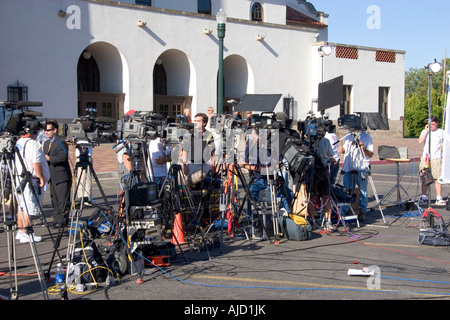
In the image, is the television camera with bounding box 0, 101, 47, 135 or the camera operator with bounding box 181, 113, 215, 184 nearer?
the television camera with bounding box 0, 101, 47, 135

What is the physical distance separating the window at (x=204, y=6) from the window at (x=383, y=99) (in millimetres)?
13043

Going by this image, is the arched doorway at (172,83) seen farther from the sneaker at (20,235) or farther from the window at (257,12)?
the sneaker at (20,235)

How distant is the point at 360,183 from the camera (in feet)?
33.7

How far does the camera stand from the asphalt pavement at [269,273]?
5.60 metres

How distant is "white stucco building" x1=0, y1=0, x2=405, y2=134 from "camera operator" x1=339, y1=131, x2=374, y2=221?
670 inches

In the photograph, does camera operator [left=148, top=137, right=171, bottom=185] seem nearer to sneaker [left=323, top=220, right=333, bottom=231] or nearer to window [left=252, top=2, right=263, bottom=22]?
A: sneaker [left=323, top=220, right=333, bottom=231]

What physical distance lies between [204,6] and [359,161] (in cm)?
2425

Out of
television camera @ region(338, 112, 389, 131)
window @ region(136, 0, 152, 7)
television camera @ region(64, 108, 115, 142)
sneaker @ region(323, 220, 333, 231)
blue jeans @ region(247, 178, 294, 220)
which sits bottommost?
sneaker @ region(323, 220, 333, 231)

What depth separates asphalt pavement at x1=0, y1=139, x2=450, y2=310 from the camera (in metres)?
5.60

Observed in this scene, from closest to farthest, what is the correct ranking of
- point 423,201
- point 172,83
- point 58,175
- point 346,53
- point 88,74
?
1. point 58,175
2. point 423,201
3. point 88,74
4. point 172,83
5. point 346,53

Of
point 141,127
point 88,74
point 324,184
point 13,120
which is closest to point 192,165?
point 141,127

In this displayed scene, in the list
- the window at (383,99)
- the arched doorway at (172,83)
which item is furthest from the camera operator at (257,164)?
the window at (383,99)

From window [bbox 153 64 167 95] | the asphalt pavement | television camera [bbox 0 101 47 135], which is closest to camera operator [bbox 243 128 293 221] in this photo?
the asphalt pavement

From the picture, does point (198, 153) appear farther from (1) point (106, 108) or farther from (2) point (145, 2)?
(2) point (145, 2)
